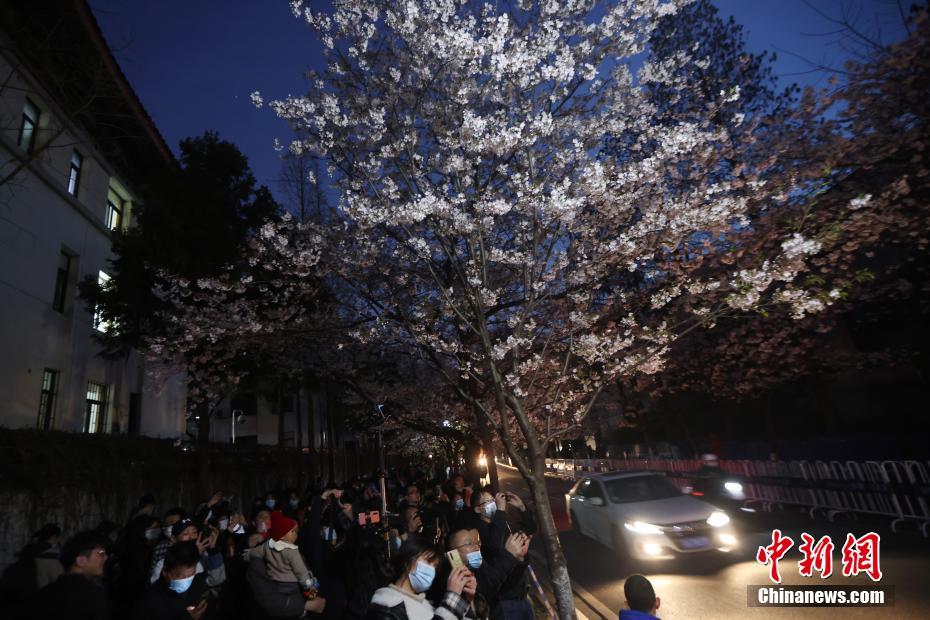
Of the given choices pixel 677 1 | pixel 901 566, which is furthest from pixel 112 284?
pixel 901 566

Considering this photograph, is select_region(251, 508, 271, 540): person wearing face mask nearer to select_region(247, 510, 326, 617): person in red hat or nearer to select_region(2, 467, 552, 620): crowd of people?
select_region(2, 467, 552, 620): crowd of people

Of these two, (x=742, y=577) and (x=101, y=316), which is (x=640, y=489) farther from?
(x=101, y=316)

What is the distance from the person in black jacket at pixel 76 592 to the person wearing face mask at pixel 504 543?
312cm

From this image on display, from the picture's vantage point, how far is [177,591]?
4.34 meters

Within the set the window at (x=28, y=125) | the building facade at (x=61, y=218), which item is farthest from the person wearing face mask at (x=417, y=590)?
the window at (x=28, y=125)

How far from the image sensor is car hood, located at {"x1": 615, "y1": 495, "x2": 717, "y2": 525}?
8.97 m

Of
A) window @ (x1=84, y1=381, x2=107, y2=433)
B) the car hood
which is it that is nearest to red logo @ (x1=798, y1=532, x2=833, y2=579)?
the car hood

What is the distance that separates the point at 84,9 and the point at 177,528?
11983 millimetres

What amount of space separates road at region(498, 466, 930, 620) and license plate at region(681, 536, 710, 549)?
1.62 feet

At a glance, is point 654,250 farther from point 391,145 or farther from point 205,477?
point 205,477

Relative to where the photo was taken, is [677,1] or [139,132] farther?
[139,132]

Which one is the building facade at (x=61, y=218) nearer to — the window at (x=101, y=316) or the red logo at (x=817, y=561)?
the window at (x=101, y=316)

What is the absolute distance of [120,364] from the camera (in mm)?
16109

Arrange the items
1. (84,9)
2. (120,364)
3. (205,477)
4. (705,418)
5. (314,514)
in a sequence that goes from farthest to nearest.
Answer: (705,418) → (120,364) → (205,477) → (84,9) → (314,514)
